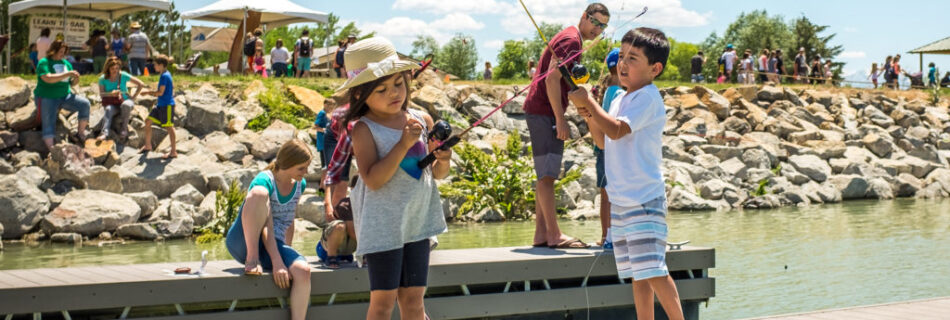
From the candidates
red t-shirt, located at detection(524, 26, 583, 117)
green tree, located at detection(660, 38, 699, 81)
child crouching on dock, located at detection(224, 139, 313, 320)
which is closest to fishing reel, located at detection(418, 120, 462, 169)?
child crouching on dock, located at detection(224, 139, 313, 320)

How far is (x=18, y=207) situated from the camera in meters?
12.9

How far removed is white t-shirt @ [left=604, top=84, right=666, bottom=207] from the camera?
489cm

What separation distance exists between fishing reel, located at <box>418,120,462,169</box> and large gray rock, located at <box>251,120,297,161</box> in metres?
12.7

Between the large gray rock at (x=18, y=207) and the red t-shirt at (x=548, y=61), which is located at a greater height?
the red t-shirt at (x=548, y=61)

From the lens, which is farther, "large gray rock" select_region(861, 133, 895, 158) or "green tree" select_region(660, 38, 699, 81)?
"green tree" select_region(660, 38, 699, 81)

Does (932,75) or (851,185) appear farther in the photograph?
(932,75)

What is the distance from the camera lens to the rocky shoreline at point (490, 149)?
13.5m

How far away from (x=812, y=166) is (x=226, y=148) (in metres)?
12.8

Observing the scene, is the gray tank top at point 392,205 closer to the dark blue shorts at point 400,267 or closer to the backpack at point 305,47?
the dark blue shorts at point 400,267

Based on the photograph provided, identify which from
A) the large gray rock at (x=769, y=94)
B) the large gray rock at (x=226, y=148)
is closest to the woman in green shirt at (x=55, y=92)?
the large gray rock at (x=226, y=148)

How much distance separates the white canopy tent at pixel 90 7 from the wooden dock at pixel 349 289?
19.3 metres

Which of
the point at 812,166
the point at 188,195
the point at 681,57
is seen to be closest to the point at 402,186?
the point at 188,195

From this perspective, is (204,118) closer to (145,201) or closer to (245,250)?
(145,201)

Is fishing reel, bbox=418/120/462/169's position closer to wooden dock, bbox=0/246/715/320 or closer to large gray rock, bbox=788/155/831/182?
wooden dock, bbox=0/246/715/320
